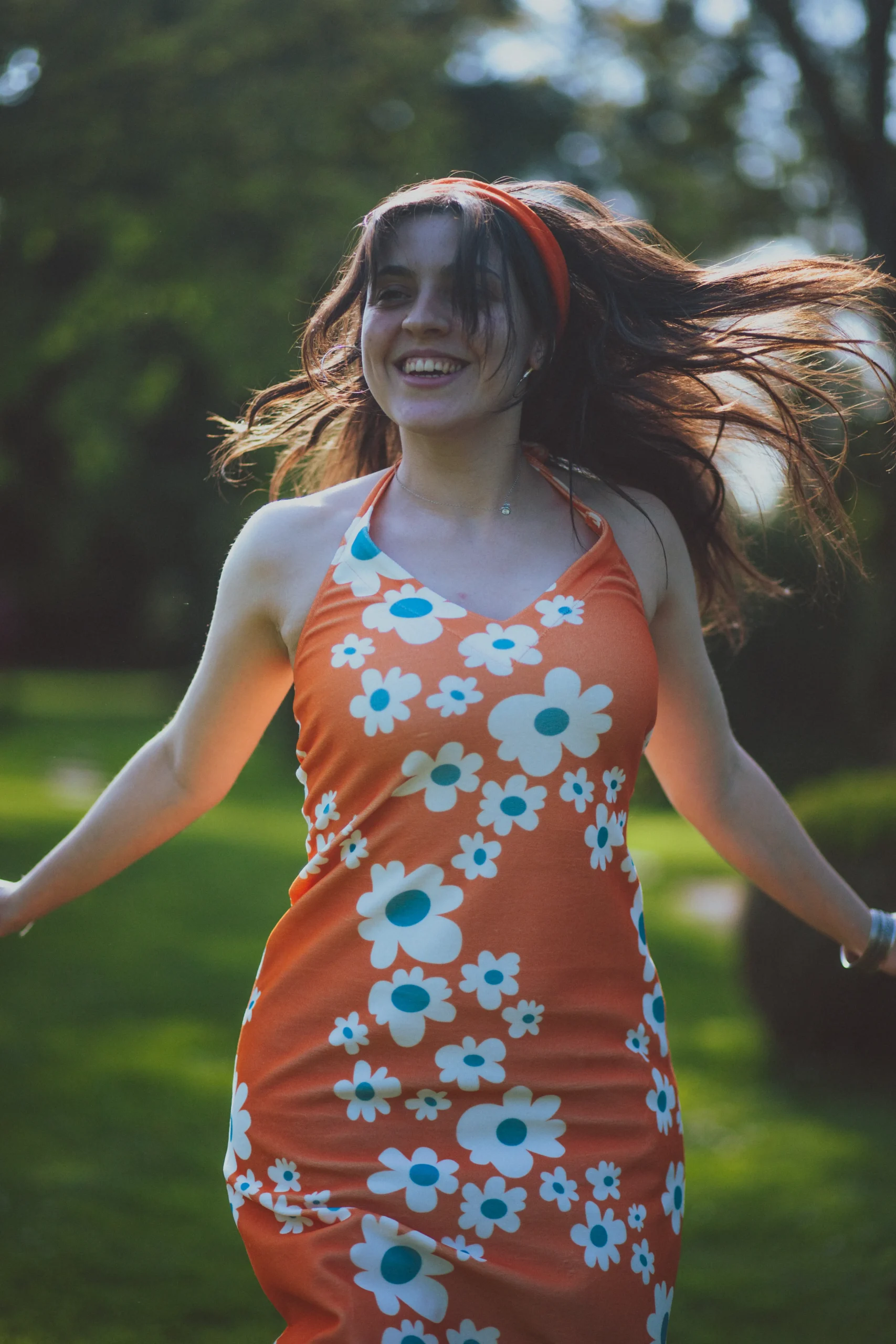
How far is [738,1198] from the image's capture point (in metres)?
4.77

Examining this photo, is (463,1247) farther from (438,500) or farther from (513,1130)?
(438,500)

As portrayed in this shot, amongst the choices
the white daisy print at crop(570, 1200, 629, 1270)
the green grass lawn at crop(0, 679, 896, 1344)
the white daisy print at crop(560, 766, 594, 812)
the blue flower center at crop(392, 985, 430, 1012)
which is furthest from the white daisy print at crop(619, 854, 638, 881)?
the green grass lawn at crop(0, 679, 896, 1344)

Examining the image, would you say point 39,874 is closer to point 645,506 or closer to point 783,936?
point 645,506

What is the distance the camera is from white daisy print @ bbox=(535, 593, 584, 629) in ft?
6.58

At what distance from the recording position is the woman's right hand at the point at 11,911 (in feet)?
7.68

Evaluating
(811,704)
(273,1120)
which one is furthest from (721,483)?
(811,704)

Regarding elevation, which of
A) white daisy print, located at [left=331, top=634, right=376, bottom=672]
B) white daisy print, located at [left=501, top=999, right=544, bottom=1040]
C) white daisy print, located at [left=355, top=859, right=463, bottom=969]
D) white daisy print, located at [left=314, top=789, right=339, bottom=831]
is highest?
white daisy print, located at [left=331, top=634, right=376, bottom=672]

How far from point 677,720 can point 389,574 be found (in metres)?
0.63

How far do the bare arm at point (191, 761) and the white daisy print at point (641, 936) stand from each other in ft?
2.13

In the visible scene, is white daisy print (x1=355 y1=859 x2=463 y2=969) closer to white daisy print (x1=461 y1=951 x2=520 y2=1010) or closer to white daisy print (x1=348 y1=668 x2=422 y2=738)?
white daisy print (x1=461 y1=951 x2=520 y2=1010)

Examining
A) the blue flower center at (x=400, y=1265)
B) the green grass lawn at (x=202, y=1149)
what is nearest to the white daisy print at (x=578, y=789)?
the blue flower center at (x=400, y=1265)

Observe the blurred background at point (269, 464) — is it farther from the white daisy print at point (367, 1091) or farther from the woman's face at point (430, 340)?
the white daisy print at point (367, 1091)

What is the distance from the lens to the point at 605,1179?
76.6 inches

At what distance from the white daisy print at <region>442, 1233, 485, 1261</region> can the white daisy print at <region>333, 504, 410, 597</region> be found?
0.89 meters
